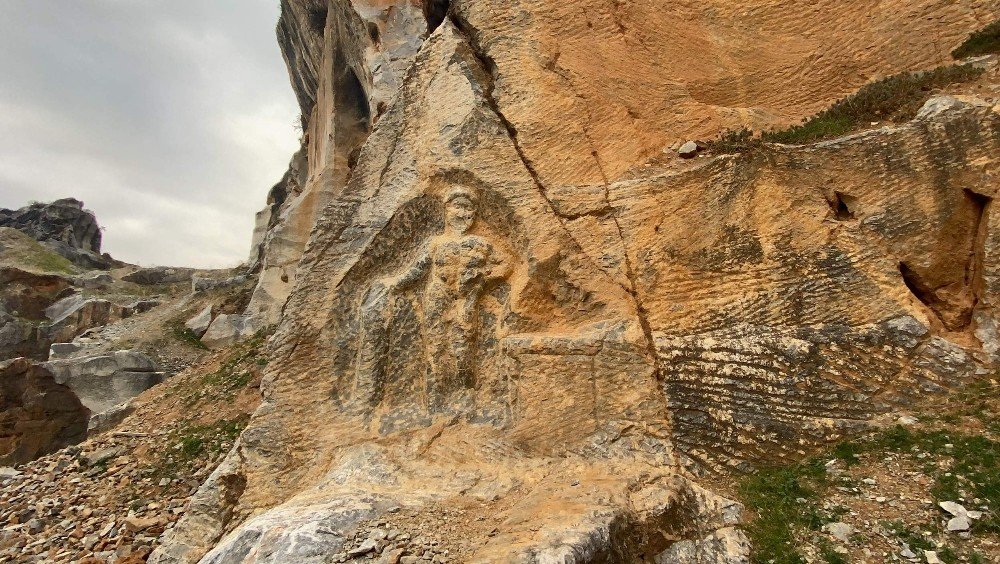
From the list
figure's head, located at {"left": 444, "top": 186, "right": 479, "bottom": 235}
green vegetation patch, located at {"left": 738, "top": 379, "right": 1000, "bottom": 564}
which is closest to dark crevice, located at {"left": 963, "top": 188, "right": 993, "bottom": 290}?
green vegetation patch, located at {"left": 738, "top": 379, "right": 1000, "bottom": 564}

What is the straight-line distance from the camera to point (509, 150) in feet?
23.7

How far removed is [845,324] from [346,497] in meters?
5.37

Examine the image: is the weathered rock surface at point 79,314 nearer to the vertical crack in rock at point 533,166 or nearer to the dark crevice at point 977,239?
the vertical crack in rock at point 533,166

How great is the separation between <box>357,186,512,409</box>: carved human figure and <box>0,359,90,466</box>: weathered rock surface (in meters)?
12.5

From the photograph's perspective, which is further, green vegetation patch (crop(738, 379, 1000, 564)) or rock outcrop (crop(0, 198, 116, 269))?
rock outcrop (crop(0, 198, 116, 269))

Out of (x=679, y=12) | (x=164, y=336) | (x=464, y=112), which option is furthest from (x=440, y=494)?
(x=164, y=336)

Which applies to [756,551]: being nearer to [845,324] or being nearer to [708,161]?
[845,324]

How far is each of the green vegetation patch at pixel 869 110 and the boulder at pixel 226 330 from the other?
1462cm

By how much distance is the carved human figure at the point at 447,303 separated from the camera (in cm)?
673

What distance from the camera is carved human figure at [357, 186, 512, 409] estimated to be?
6.73 m

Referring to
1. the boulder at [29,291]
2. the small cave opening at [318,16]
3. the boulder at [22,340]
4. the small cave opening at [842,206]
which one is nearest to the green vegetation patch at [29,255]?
the boulder at [29,291]

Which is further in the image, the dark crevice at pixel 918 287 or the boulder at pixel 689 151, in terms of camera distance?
the boulder at pixel 689 151

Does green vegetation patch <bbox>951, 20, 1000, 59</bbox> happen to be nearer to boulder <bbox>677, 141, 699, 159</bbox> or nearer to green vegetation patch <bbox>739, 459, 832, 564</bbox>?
boulder <bbox>677, 141, 699, 159</bbox>

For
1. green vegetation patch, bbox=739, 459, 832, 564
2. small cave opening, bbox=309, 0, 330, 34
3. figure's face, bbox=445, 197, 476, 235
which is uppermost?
small cave opening, bbox=309, 0, 330, 34
